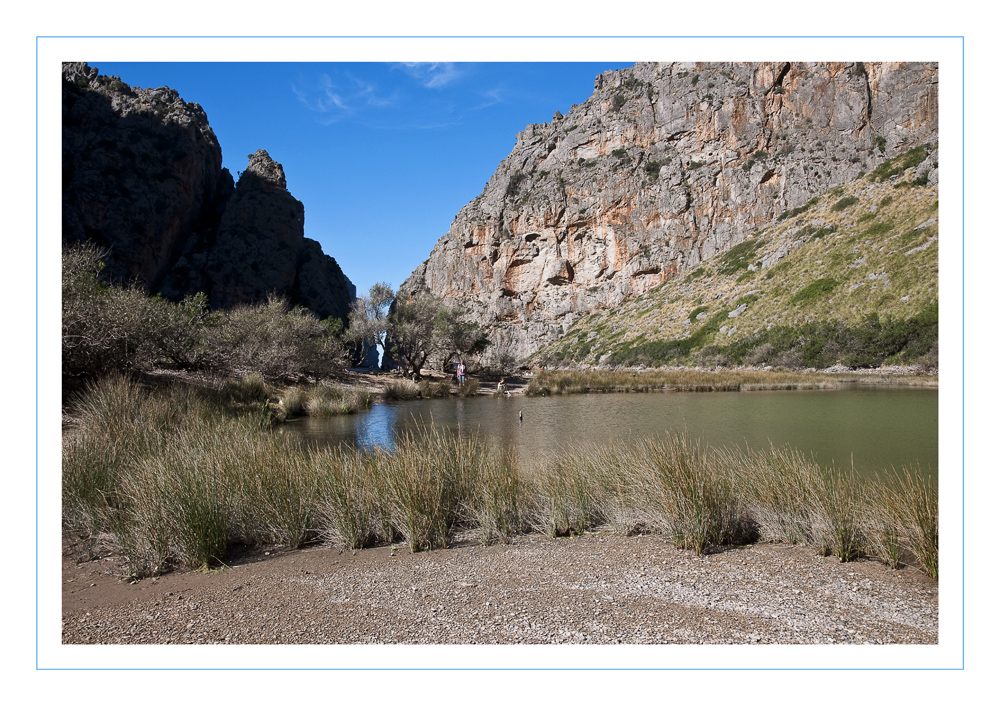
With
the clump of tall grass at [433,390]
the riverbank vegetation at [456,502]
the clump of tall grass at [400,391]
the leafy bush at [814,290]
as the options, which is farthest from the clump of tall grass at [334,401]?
the leafy bush at [814,290]

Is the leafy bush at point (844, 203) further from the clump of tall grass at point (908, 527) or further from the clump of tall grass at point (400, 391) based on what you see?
the clump of tall grass at point (908, 527)

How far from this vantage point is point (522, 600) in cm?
297

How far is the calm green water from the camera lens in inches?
336

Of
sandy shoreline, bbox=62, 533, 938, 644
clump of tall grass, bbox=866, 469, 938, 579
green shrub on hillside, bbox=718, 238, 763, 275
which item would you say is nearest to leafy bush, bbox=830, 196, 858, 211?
green shrub on hillside, bbox=718, 238, 763, 275

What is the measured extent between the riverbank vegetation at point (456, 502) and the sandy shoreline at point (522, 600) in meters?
0.24

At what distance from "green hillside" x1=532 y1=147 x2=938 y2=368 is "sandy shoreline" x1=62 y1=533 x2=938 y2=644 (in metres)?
24.0

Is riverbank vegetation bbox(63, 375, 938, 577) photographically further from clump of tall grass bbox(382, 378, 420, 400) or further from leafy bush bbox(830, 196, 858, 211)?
leafy bush bbox(830, 196, 858, 211)

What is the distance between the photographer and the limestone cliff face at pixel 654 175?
47.9 metres

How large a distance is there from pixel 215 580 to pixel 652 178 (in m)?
63.9

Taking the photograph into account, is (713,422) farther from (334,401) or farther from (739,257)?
(739,257)

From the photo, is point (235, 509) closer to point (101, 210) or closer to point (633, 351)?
point (633, 351)

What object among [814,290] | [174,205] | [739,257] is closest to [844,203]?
[739,257]

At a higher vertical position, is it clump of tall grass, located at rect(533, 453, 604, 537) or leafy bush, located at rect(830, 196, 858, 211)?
leafy bush, located at rect(830, 196, 858, 211)
